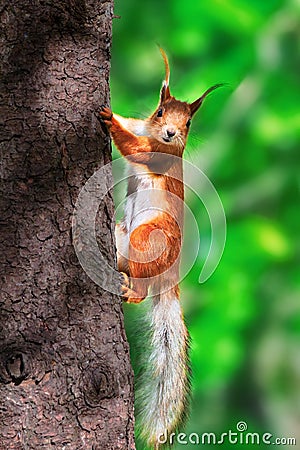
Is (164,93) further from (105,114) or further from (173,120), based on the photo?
(105,114)

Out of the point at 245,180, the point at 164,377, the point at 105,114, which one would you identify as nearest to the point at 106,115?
the point at 105,114

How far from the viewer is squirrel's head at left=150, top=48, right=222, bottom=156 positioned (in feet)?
5.26

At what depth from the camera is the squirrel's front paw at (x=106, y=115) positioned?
1.33 meters

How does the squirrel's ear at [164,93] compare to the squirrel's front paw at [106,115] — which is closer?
the squirrel's front paw at [106,115]

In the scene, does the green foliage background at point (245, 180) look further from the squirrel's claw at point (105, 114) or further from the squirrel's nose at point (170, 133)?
the squirrel's claw at point (105, 114)

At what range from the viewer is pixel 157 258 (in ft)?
5.11

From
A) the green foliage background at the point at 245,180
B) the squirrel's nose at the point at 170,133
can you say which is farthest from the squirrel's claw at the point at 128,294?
the green foliage background at the point at 245,180

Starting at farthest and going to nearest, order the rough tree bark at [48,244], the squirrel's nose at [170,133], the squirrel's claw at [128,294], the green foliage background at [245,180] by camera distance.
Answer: the green foliage background at [245,180]
the squirrel's nose at [170,133]
the squirrel's claw at [128,294]
the rough tree bark at [48,244]

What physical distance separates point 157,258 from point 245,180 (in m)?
1.89

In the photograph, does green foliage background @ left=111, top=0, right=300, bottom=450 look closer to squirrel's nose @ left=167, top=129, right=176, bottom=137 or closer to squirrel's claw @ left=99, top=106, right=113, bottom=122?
squirrel's nose @ left=167, top=129, right=176, bottom=137

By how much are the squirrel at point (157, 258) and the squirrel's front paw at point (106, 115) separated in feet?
0.45

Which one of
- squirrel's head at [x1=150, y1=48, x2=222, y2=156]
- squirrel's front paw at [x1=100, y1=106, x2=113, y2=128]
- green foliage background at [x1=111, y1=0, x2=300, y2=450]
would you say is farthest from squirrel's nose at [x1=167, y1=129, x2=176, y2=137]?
green foliage background at [x1=111, y1=0, x2=300, y2=450]

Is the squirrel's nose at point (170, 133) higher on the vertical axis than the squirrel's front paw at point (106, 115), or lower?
higher

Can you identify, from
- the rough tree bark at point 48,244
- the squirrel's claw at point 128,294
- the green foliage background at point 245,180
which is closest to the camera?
the rough tree bark at point 48,244
